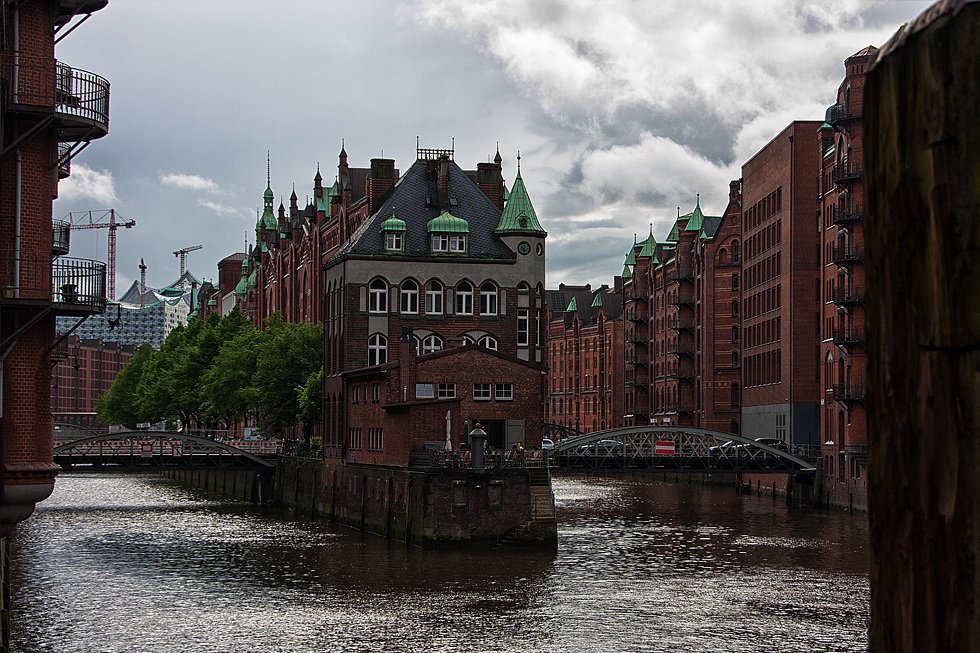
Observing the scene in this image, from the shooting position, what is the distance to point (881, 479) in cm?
315

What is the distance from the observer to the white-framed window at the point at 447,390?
59000 mm

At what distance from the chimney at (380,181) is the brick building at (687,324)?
3588cm

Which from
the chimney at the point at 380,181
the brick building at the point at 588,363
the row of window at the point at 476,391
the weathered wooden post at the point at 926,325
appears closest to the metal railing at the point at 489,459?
the row of window at the point at 476,391

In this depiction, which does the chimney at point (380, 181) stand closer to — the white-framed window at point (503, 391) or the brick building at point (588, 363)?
the white-framed window at point (503, 391)

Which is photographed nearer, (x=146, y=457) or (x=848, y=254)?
(x=848, y=254)

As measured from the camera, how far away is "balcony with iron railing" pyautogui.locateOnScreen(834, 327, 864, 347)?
70938 millimetres

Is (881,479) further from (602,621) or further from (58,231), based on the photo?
(602,621)

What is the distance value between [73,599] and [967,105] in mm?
39463

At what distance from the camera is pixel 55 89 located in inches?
1001

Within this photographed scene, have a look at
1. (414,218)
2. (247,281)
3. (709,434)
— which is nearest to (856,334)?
(709,434)

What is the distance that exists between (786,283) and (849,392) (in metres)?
18.2

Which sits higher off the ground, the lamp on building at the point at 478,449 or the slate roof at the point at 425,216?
the slate roof at the point at 425,216

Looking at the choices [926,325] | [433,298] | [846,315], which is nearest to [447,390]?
[433,298]

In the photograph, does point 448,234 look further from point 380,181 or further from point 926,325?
point 926,325
